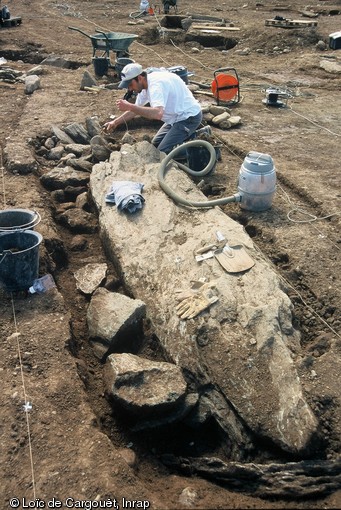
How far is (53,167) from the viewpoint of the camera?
7.91 metres

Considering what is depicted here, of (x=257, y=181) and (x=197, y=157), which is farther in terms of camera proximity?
(x=197, y=157)

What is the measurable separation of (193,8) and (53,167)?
45.8ft

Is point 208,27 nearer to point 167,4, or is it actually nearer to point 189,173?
point 167,4

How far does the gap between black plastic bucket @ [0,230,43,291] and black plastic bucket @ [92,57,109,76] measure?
24.9 feet

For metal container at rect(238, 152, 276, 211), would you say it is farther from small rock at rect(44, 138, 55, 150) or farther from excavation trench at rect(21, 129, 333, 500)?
small rock at rect(44, 138, 55, 150)

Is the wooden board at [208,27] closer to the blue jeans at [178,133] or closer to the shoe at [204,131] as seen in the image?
the shoe at [204,131]

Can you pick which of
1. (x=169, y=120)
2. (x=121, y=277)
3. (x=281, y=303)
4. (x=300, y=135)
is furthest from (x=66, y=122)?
(x=281, y=303)

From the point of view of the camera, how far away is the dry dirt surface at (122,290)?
3.59 m

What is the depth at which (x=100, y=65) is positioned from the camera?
11.9 meters

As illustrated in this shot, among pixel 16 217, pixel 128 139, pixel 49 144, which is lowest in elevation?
pixel 49 144

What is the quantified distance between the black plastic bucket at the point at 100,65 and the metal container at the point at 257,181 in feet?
21.8

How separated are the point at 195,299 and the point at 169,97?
3693 millimetres

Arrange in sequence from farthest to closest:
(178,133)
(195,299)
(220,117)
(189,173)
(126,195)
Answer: (220,117) < (178,133) < (189,173) < (126,195) < (195,299)
